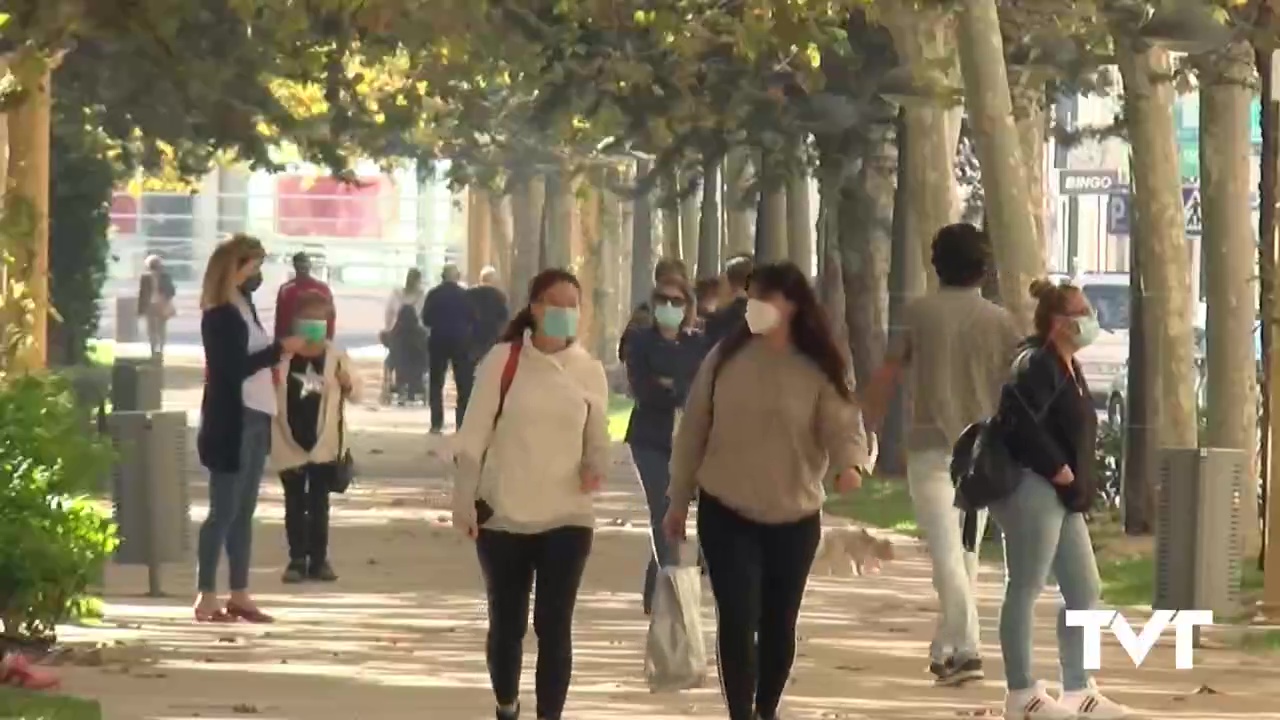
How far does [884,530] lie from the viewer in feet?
85.9

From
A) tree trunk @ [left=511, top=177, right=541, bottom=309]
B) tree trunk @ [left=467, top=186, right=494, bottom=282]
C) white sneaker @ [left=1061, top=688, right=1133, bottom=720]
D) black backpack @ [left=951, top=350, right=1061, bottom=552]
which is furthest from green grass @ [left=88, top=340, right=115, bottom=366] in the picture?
black backpack @ [left=951, top=350, right=1061, bottom=552]

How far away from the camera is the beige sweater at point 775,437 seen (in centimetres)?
1203

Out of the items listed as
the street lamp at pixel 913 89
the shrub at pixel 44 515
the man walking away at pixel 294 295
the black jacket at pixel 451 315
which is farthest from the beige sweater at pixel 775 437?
the black jacket at pixel 451 315

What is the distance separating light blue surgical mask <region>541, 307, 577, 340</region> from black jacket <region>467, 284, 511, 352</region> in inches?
969

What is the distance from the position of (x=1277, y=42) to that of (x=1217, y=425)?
2436 mm

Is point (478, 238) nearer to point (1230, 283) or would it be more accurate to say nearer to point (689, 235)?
point (689, 235)

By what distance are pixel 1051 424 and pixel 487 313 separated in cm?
2461

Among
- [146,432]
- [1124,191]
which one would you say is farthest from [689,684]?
[1124,191]

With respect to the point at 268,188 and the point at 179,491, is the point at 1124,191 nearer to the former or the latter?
the point at 179,491

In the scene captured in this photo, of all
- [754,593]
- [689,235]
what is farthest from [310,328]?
[689,235]

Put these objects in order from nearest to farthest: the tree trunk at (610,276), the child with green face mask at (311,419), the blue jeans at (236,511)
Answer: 1. the blue jeans at (236,511)
2. the child with green face mask at (311,419)
3. the tree trunk at (610,276)

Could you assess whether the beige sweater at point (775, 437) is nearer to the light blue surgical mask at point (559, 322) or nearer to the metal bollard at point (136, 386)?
the light blue surgical mask at point (559, 322)

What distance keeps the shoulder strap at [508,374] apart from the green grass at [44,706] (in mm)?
1862

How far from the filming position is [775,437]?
1205cm
